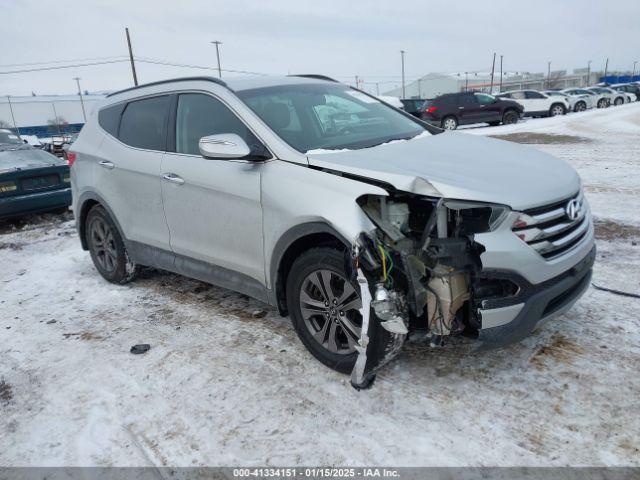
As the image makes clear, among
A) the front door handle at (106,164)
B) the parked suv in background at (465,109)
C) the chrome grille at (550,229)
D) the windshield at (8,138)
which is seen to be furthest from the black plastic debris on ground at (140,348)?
the parked suv in background at (465,109)

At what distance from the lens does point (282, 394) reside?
292 cm

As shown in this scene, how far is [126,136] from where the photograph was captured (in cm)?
451

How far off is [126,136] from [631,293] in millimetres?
4458

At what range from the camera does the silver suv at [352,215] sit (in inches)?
102

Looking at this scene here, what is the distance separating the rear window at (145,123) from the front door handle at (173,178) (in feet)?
0.94

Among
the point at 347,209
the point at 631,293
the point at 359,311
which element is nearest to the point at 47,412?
the point at 359,311

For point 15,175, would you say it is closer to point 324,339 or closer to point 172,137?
point 172,137

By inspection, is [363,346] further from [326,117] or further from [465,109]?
[465,109]

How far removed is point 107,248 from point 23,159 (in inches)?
178

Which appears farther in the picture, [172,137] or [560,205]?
[172,137]

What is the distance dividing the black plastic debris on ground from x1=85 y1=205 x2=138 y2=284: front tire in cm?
139

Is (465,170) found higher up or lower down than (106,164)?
higher up

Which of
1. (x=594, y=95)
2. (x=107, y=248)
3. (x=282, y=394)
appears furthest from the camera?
(x=594, y=95)

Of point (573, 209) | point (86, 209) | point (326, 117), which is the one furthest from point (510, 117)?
point (573, 209)
